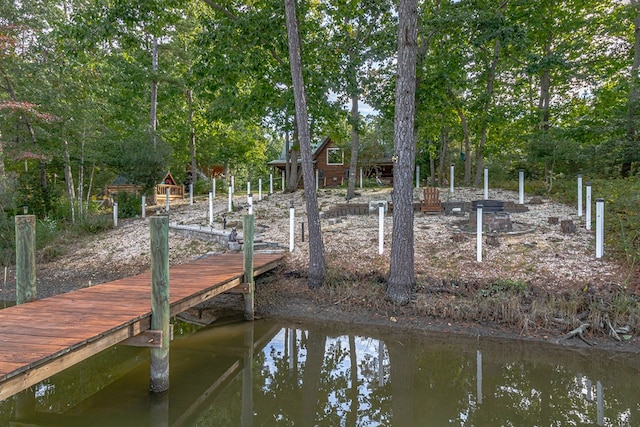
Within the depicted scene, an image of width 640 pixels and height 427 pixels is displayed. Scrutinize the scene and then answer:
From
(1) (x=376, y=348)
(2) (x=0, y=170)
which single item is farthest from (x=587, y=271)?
(2) (x=0, y=170)

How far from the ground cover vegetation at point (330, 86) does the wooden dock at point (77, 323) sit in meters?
2.78

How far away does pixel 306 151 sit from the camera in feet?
24.1

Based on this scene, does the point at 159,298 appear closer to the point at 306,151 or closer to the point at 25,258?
the point at 25,258

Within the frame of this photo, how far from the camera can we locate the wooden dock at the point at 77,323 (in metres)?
3.12

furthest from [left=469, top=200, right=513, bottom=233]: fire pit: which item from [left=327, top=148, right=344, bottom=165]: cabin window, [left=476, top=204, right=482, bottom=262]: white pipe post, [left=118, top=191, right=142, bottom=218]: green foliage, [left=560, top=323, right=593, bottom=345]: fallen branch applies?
[left=327, top=148, right=344, bottom=165]: cabin window

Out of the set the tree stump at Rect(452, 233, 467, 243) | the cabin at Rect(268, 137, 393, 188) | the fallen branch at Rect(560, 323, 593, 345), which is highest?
the cabin at Rect(268, 137, 393, 188)

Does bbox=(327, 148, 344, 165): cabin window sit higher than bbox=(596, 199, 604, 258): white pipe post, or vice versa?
bbox=(327, 148, 344, 165): cabin window

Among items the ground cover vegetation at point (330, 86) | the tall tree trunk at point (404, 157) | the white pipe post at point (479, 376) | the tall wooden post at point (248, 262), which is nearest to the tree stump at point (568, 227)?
the ground cover vegetation at point (330, 86)

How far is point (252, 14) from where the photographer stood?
902cm

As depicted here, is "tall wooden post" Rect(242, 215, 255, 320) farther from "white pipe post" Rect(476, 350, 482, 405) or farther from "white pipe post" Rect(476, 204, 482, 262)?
"white pipe post" Rect(476, 204, 482, 262)

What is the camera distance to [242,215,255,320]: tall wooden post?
673 centimetres

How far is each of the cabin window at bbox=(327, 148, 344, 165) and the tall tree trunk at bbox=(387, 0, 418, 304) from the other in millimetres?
19473

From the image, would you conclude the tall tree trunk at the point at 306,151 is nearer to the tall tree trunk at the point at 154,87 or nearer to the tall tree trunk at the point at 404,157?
the tall tree trunk at the point at 404,157

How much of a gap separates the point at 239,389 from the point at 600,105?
1689cm
